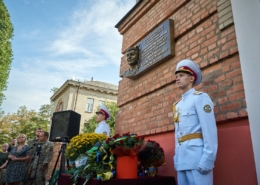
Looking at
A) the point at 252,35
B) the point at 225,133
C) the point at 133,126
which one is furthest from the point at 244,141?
the point at 133,126

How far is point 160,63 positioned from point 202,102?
1.78m

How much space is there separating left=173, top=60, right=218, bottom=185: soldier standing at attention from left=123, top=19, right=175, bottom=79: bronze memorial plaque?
3.98 feet

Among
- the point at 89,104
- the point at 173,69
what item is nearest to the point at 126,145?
the point at 173,69

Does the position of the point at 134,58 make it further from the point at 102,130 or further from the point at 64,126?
the point at 64,126

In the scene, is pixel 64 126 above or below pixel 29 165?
above

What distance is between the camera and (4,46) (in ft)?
50.8

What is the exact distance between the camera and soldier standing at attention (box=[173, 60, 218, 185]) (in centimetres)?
179

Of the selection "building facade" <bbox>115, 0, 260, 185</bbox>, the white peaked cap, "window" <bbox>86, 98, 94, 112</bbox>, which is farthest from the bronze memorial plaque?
"window" <bbox>86, 98, 94, 112</bbox>

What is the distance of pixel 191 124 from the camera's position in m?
2.04

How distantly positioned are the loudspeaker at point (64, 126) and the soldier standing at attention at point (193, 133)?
10.4ft

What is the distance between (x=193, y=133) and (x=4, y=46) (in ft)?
56.5

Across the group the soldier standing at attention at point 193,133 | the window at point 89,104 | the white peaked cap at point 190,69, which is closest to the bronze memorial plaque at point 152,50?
the white peaked cap at point 190,69

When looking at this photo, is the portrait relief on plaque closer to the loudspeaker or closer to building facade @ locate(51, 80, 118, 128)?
the loudspeaker

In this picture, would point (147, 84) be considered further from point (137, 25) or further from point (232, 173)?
point (232, 173)
